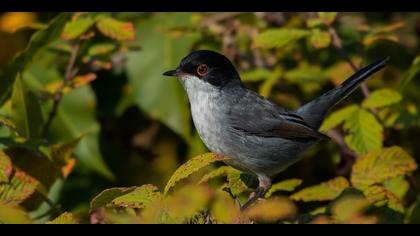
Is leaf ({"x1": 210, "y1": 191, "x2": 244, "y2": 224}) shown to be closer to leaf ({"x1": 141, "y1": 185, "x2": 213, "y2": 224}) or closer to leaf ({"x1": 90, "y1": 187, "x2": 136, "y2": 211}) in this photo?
leaf ({"x1": 141, "y1": 185, "x2": 213, "y2": 224})

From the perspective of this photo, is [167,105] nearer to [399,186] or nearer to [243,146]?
[243,146]

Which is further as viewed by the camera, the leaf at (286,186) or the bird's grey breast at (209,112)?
the bird's grey breast at (209,112)

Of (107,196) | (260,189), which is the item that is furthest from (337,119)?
(107,196)

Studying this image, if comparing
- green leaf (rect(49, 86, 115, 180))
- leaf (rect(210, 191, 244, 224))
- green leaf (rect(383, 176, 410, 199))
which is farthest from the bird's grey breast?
leaf (rect(210, 191, 244, 224))

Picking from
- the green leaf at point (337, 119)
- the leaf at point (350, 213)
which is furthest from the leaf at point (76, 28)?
the leaf at point (350, 213)

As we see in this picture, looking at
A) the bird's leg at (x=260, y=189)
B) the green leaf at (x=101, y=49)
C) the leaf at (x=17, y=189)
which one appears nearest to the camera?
the leaf at (x=17, y=189)

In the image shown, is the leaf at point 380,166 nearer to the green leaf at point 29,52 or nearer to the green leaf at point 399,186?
the green leaf at point 399,186
